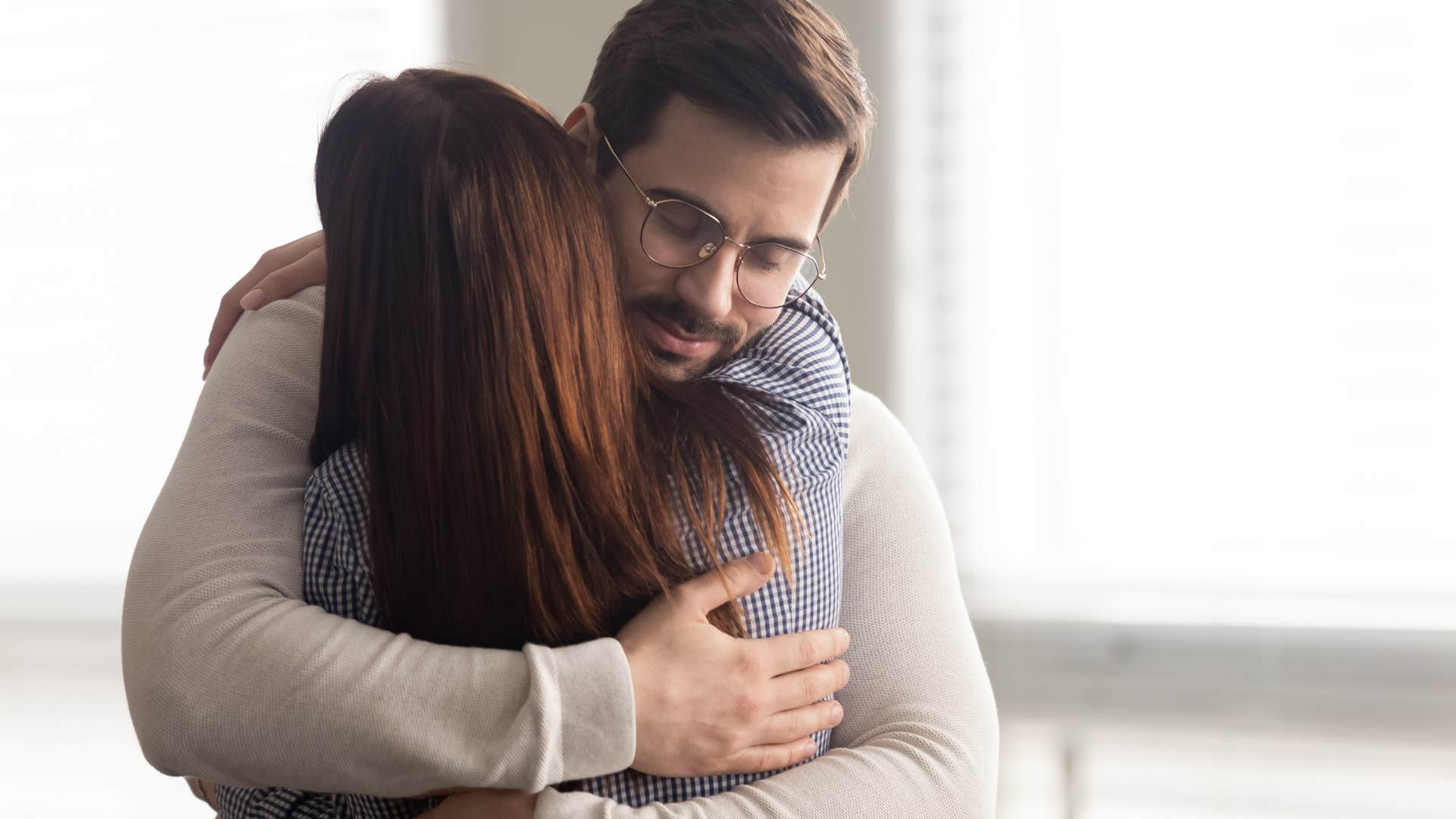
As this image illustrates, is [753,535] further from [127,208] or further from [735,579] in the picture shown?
[127,208]

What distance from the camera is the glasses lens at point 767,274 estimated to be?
1216 mm

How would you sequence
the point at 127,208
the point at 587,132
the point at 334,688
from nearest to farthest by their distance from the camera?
the point at 334,688
the point at 587,132
the point at 127,208

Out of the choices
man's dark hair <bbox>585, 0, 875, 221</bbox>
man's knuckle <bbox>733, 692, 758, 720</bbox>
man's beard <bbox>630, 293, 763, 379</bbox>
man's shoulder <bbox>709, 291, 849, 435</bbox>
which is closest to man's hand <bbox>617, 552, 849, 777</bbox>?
man's knuckle <bbox>733, 692, 758, 720</bbox>

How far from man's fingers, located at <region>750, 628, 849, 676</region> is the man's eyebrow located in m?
0.42

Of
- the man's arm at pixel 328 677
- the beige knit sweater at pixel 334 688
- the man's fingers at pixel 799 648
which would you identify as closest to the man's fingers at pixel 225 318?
the beige knit sweater at pixel 334 688

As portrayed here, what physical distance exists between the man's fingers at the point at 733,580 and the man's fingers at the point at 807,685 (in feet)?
0.30

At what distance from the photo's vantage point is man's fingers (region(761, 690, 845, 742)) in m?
1.01

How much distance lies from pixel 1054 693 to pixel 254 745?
5.89 feet

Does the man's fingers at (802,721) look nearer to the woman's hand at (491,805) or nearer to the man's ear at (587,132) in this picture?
the woman's hand at (491,805)

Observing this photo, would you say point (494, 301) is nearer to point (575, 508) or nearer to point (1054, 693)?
point (575, 508)

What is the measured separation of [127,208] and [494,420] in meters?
2.22

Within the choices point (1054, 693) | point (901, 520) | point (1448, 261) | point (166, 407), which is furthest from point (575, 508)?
point (166, 407)

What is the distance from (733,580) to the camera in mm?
980

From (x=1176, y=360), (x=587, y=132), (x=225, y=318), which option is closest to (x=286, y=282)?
(x=225, y=318)
